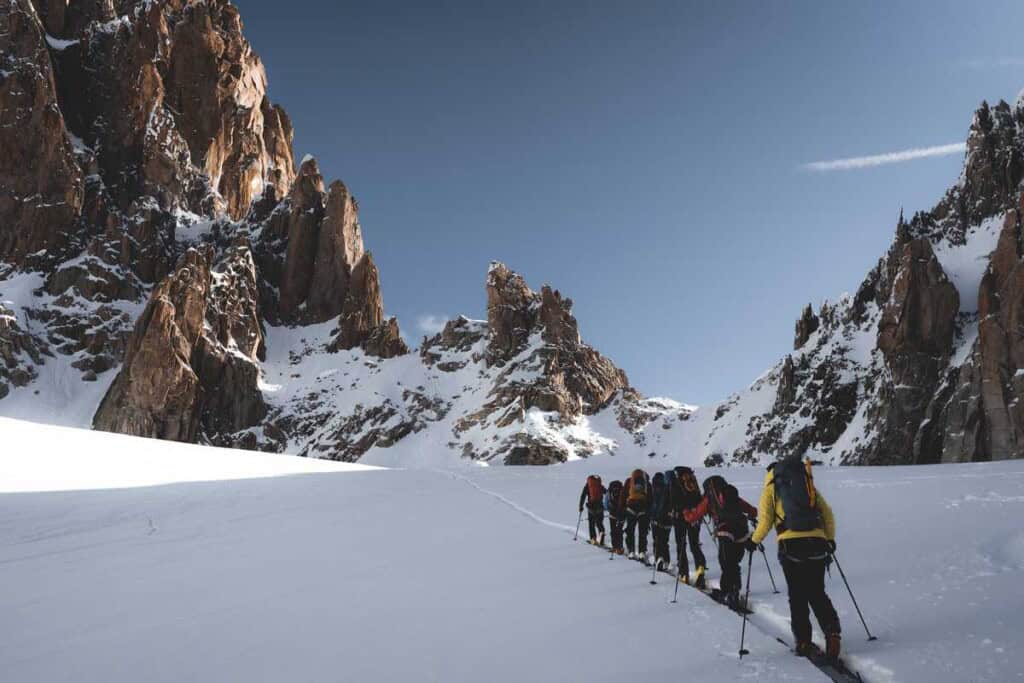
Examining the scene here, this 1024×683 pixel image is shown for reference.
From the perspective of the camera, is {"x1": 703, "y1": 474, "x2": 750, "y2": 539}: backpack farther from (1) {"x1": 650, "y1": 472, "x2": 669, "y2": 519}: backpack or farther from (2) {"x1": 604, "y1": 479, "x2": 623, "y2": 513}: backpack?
(2) {"x1": 604, "y1": 479, "x2": 623, "y2": 513}: backpack

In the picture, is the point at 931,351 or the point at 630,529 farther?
the point at 931,351

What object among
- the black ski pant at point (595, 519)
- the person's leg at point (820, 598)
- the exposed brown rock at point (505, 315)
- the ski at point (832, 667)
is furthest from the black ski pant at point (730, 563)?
the exposed brown rock at point (505, 315)

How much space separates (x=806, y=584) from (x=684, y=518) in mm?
3712

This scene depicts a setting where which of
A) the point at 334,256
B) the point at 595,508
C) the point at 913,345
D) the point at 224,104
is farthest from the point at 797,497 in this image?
the point at 224,104

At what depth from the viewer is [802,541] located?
20.0 ft

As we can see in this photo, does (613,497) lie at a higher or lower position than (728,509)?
lower

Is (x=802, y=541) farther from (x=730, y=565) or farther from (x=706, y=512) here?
(x=706, y=512)

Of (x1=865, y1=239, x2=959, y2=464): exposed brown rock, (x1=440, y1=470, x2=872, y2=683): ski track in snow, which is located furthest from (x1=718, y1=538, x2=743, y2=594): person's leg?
(x1=865, y1=239, x2=959, y2=464): exposed brown rock

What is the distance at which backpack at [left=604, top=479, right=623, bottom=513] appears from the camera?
1272 centimetres

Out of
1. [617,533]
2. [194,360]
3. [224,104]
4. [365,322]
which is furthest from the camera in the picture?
[365,322]

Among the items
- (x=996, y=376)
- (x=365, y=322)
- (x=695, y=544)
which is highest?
(x=365, y=322)

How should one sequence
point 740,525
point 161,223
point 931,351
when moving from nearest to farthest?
1. point 740,525
2. point 931,351
3. point 161,223

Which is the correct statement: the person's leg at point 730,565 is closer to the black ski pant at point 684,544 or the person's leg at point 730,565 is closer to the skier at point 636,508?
the black ski pant at point 684,544

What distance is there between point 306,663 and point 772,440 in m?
96.2
